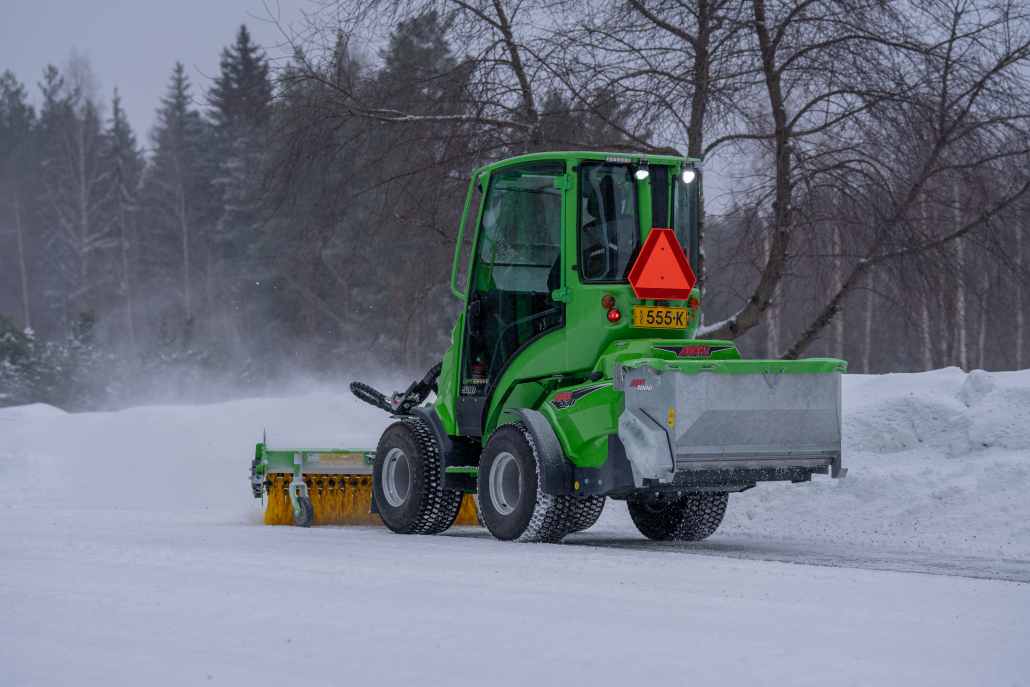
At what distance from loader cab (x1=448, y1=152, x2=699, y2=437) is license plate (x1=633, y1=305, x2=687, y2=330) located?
7cm

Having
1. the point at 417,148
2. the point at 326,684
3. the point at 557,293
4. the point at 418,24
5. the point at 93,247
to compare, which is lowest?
the point at 326,684

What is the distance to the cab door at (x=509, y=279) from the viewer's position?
310 inches

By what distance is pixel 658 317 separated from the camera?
7520mm

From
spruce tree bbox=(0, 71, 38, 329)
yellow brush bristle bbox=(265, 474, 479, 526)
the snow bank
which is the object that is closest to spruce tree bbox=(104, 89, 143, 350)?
spruce tree bbox=(0, 71, 38, 329)

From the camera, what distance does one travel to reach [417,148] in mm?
11094

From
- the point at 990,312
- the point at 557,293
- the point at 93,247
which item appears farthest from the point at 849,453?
the point at 93,247

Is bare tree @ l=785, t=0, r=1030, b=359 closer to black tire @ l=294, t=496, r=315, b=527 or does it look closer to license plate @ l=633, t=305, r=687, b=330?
license plate @ l=633, t=305, r=687, b=330

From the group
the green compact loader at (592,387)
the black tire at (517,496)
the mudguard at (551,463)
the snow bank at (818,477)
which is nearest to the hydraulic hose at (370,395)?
the snow bank at (818,477)

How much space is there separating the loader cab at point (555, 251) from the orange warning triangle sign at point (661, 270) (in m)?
0.12

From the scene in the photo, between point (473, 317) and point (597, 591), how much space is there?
358 centimetres

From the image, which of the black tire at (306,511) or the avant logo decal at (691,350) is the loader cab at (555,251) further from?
the black tire at (306,511)

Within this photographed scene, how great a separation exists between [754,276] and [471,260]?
3.76 m

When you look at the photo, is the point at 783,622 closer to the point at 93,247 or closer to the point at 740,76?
the point at 740,76

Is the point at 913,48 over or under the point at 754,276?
over
